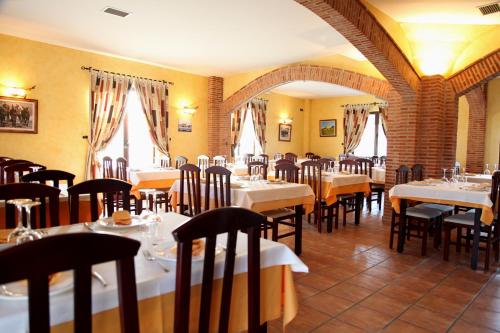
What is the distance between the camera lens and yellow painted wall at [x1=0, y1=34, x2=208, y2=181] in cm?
643

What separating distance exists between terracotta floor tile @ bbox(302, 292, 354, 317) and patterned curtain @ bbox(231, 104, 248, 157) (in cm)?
776

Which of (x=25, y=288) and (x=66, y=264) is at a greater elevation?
(x=66, y=264)

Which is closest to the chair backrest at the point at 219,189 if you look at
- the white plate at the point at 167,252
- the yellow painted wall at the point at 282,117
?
the white plate at the point at 167,252

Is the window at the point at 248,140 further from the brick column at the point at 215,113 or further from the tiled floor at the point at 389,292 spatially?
the tiled floor at the point at 389,292

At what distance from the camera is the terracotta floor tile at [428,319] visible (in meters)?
2.69

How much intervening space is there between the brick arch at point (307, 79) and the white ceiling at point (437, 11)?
1.34 m

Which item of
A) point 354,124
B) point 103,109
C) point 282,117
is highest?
point 282,117

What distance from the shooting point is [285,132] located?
12562mm

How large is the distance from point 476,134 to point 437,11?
573 centimetres

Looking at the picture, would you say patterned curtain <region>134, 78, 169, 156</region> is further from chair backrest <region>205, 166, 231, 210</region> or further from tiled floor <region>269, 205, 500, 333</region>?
tiled floor <region>269, 205, 500, 333</region>

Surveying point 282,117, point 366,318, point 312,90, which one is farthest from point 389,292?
point 282,117

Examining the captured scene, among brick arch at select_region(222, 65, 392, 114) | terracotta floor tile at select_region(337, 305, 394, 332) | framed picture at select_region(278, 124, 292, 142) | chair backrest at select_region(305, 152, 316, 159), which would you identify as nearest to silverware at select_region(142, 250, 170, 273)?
terracotta floor tile at select_region(337, 305, 394, 332)

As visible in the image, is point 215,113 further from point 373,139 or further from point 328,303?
point 328,303

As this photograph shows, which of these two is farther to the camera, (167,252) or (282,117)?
(282,117)
